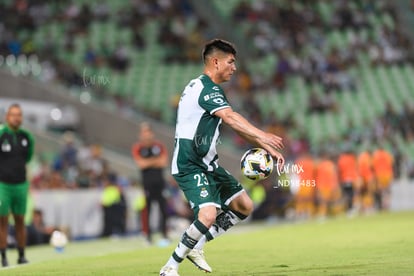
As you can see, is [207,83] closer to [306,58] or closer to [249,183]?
[249,183]

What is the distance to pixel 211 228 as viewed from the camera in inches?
489

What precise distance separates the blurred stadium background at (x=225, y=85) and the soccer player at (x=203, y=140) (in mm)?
15380

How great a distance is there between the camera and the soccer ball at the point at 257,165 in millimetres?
11445

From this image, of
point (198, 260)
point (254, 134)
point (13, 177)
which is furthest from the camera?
point (13, 177)

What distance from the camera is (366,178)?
1318 inches

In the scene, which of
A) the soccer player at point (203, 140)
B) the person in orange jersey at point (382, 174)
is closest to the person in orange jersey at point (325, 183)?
the person in orange jersey at point (382, 174)

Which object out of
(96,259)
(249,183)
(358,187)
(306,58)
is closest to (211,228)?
(96,259)

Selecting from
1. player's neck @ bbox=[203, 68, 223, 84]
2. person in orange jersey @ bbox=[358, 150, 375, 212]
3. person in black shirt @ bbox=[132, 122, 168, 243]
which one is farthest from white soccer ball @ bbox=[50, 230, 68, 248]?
person in orange jersey @ bbox=[358, 150, 375, 212]

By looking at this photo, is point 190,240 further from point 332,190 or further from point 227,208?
point 332,190

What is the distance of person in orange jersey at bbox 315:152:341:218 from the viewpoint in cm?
3219

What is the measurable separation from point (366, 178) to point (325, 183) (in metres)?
1.87

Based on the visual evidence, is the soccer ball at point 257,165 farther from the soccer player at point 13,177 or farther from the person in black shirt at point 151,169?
the person in black shirt at point 151,169

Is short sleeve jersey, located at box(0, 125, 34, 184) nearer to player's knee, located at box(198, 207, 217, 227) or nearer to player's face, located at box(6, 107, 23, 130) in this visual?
player's face, located at box(6, 107, 23, 130)

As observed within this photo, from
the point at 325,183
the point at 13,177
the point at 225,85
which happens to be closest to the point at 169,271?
the point at 13,177
